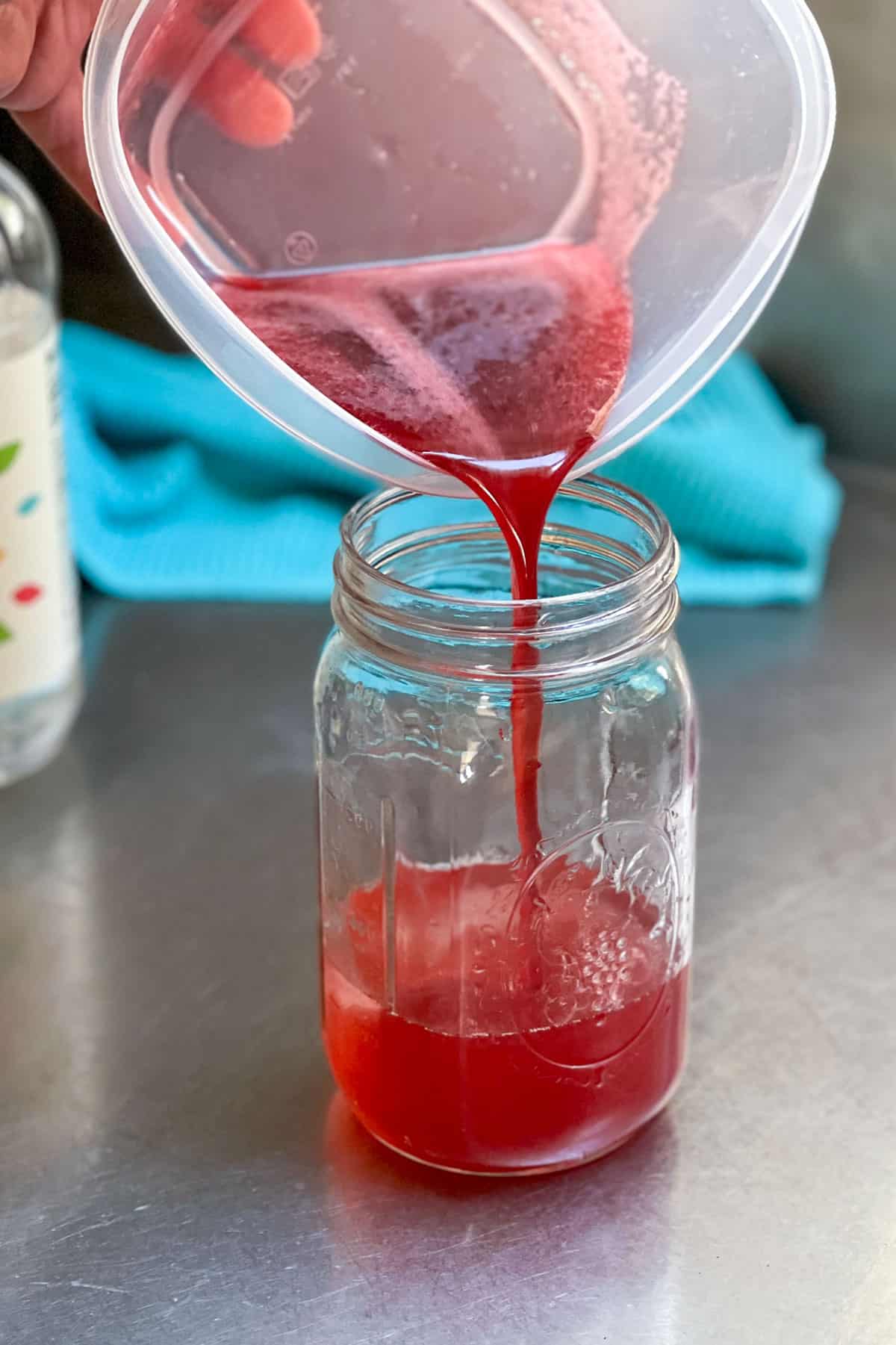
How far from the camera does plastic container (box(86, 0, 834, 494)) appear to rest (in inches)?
24.0

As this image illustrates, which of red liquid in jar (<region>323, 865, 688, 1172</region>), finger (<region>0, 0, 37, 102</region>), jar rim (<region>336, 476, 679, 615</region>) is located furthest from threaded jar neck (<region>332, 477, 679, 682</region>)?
finger (<region>0, 0, 37, 102</region>)

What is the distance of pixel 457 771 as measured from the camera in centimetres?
68

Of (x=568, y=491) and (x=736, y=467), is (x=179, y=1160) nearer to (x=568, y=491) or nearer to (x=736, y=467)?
(x=568, y=491)

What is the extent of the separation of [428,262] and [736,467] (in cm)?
48

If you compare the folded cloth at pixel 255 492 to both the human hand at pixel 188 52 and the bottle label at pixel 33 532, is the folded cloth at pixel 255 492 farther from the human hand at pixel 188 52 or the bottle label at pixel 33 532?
the human hand at pixel 188 52

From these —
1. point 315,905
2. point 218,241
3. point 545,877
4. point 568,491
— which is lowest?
point 315,905

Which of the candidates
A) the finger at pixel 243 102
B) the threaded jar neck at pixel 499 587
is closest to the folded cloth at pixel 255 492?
the threaded jar neck at pixel 499 587

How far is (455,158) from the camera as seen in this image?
702mm

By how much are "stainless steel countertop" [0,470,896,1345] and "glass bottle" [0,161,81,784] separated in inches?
1.3

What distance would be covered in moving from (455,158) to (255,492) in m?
0.55

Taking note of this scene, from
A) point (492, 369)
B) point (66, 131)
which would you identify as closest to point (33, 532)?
point (66, 131)

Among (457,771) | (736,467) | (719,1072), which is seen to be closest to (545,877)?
(457,771)

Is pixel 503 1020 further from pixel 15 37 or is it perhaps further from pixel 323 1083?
pixel 15 37

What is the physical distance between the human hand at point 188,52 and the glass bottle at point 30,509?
0.74 ft
